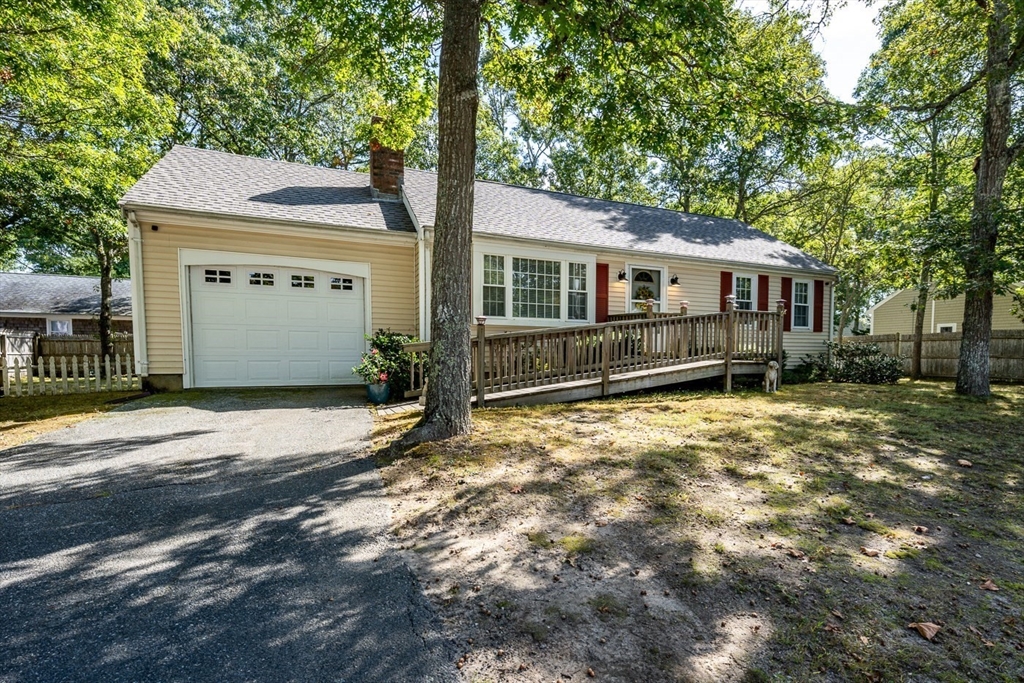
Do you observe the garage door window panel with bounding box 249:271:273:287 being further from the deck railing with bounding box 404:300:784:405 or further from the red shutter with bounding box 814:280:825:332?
the red shutter with bounding box 814:280:825:332

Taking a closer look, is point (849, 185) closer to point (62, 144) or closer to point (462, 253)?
point (462, 253)

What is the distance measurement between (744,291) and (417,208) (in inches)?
363

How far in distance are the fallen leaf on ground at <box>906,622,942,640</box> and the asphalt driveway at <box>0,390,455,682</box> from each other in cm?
224

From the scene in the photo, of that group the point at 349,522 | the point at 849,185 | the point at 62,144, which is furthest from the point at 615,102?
the point at 849,185

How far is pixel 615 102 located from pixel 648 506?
590 cm

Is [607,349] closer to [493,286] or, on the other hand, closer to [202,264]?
[493,286]

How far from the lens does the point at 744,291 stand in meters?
12.7

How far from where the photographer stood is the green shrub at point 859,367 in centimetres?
1099

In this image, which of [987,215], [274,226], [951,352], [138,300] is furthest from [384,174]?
[951,352]

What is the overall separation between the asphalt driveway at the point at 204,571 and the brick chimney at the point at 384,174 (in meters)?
8.07

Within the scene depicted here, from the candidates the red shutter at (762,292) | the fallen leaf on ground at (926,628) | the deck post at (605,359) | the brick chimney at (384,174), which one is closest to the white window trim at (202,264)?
the brick chimney at (384,174)

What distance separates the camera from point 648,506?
3434 mm

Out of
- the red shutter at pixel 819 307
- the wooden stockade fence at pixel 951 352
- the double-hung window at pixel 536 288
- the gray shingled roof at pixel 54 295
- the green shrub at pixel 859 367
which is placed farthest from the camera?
the gray shingled roof at pixel 54 295

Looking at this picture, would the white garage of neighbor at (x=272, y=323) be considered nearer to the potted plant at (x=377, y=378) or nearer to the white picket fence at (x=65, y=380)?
the white picket fence at (x=65, y=380)
